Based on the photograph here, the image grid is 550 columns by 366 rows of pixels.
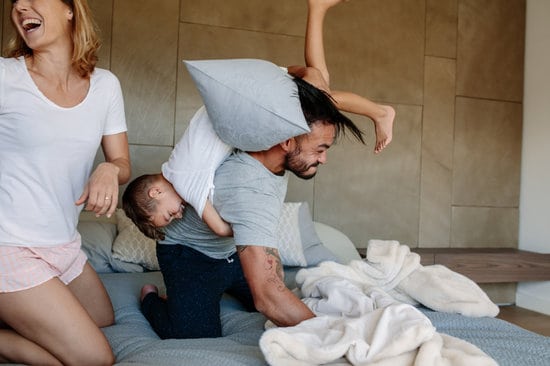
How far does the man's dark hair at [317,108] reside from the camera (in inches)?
60.8

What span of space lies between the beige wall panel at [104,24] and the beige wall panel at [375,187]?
161cm

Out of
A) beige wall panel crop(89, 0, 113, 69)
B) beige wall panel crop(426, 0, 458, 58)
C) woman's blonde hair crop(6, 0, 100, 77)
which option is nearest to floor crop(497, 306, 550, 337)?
beige wall panel crop(426, 0, 458, 58)

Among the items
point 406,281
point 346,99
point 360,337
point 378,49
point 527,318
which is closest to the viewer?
point 360,337

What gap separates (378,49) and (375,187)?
1017 mm

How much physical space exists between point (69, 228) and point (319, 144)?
849mm

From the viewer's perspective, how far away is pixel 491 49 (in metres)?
4.26

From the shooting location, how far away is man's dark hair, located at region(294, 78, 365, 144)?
1.54 metres

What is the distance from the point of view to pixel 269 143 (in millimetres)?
1479

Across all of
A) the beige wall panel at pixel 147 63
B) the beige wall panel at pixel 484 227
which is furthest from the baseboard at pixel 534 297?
the beige wall panel at pixel 147 63

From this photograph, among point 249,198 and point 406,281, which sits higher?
point 249,198

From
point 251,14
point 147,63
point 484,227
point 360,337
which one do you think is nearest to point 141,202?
point 360,337

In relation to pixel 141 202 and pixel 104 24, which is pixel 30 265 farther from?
pixel 104 24

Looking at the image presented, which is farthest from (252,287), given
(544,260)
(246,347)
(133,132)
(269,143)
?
(544,260)

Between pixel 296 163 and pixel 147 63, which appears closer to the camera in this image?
pixel 296 163
